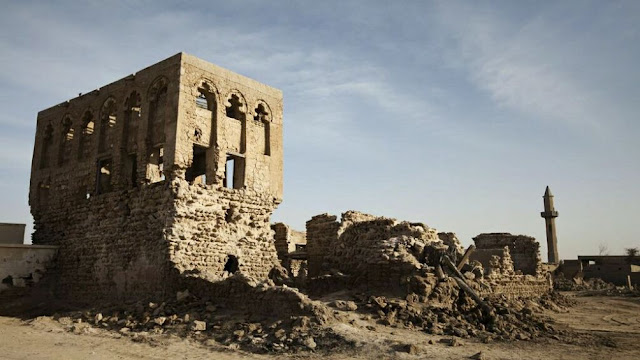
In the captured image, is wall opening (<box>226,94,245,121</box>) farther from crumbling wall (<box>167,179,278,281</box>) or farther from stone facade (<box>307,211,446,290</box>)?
stone facade (<box>307,211,446,290</box>)

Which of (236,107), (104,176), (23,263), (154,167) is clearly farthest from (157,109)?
(23,263)

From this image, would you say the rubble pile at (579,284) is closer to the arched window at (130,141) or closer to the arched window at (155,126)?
the arched window at (155,126)

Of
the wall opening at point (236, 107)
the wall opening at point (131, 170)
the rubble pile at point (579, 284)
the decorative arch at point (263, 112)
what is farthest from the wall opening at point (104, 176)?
the rubble pile at point (579, 284)

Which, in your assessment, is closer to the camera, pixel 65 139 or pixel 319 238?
pixel 319 238

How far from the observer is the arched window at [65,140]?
17641mm

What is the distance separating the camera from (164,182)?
13359 mm

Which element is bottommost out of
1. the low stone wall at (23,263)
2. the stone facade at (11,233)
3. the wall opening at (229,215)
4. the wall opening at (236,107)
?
the low stone wall at (23,263)

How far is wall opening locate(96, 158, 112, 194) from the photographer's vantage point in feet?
52.4

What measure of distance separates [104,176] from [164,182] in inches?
170

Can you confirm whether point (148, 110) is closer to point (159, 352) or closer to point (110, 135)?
point (110, 135)

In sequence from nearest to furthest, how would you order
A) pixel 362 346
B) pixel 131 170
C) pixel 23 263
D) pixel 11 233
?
1. pixel 362 346
2. pixel 131 170
3. pixel 23 263
4. pixel 11 233

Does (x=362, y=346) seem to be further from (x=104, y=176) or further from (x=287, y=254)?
(x=104, y=176)

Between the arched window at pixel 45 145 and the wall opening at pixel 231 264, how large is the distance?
8.85 metres

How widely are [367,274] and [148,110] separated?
7.86m
